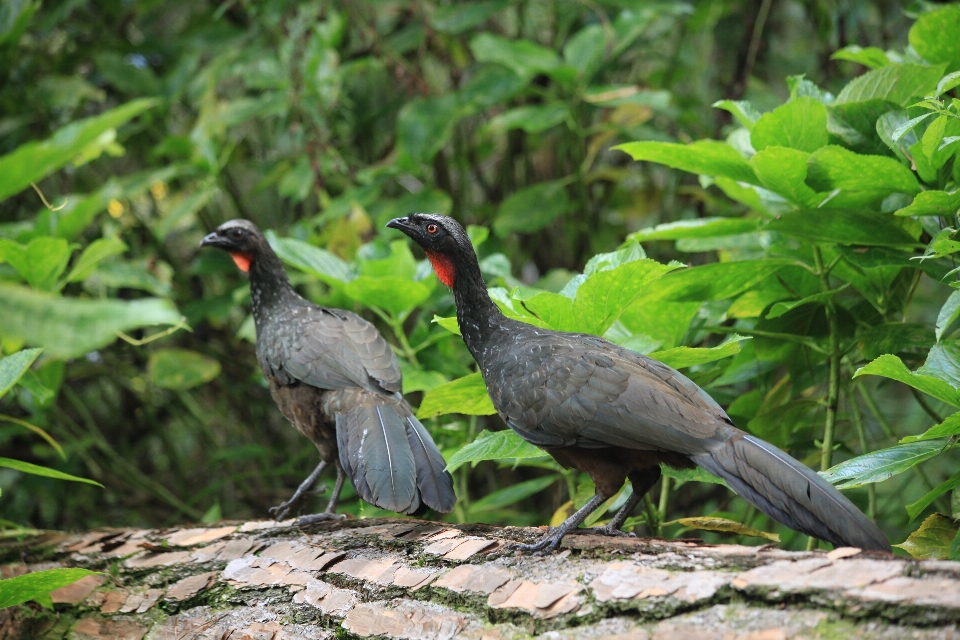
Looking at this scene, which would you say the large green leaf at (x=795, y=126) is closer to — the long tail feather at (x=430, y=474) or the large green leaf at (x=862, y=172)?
the large green leaf at (x=862, y=172)

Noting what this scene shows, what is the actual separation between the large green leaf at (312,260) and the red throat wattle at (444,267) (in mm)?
440

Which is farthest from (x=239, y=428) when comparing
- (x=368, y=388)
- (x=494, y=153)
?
(x=368, y=388)

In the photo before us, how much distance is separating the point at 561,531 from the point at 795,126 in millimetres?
1303

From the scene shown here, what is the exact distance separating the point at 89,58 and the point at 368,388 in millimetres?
3662

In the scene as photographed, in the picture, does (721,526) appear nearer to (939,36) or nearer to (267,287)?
(939,36)

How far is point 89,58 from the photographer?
5.10m

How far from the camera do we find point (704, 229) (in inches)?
97.1

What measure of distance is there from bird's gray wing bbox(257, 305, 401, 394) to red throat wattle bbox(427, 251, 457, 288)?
0.43 m

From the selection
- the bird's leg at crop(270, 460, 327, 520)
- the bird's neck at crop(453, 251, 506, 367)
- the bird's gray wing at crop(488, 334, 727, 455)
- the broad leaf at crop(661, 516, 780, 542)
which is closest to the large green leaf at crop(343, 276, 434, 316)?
the bird's neck at crop(453, 251, 506, 367)

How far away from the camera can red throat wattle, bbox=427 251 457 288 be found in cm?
252

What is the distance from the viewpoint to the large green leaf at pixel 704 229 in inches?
96.4

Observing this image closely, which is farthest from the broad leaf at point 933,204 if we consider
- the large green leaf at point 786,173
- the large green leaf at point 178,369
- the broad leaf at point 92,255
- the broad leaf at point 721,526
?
the large green leaf at point 178,369

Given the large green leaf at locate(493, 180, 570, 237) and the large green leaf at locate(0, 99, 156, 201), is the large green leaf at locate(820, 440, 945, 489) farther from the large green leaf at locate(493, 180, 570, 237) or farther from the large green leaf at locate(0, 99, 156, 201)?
the large green leaf at locate(493, 180, 570, 237)

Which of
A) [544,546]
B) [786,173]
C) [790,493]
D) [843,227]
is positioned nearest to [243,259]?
[544,546]
